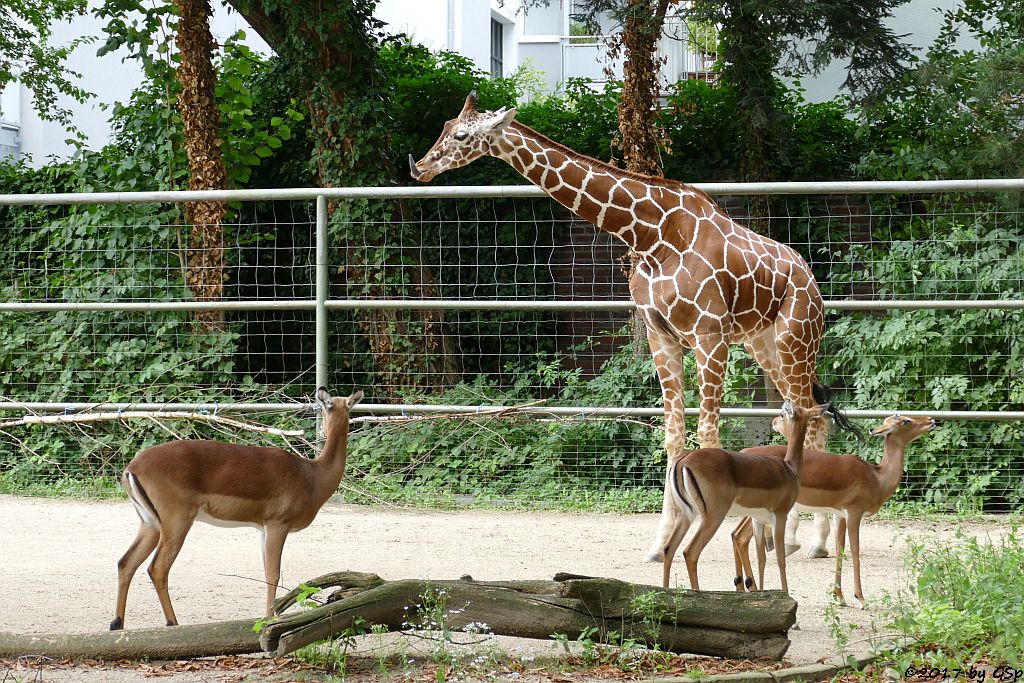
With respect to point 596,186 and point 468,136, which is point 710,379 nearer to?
point 596,186

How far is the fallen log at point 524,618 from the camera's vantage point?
4023 mm

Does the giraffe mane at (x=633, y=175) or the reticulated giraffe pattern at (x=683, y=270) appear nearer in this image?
the reticulated giraffe pattern at (x=683, y=270)

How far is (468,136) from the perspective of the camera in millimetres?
6641

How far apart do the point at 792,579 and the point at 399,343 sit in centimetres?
473

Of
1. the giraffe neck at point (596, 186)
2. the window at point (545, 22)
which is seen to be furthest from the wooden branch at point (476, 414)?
the window at point (545, 22)

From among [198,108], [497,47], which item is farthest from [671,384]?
[497,47]

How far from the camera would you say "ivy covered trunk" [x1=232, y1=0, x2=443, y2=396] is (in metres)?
10.0

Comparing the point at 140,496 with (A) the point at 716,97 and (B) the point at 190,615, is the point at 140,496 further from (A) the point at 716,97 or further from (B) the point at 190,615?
(A) the point at 716,97

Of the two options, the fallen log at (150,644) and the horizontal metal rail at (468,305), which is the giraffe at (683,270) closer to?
the horizontal metal rail at (468,305)

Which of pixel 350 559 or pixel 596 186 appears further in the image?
pixel 596 186

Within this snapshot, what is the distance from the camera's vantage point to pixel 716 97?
1283cm

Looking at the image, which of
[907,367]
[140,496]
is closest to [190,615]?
[140,496]

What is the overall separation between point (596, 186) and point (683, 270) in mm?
717

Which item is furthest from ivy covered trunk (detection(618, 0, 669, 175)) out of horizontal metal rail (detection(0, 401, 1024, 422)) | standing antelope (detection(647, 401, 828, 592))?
standing antelope (detection(647, 401, 828, 592))
